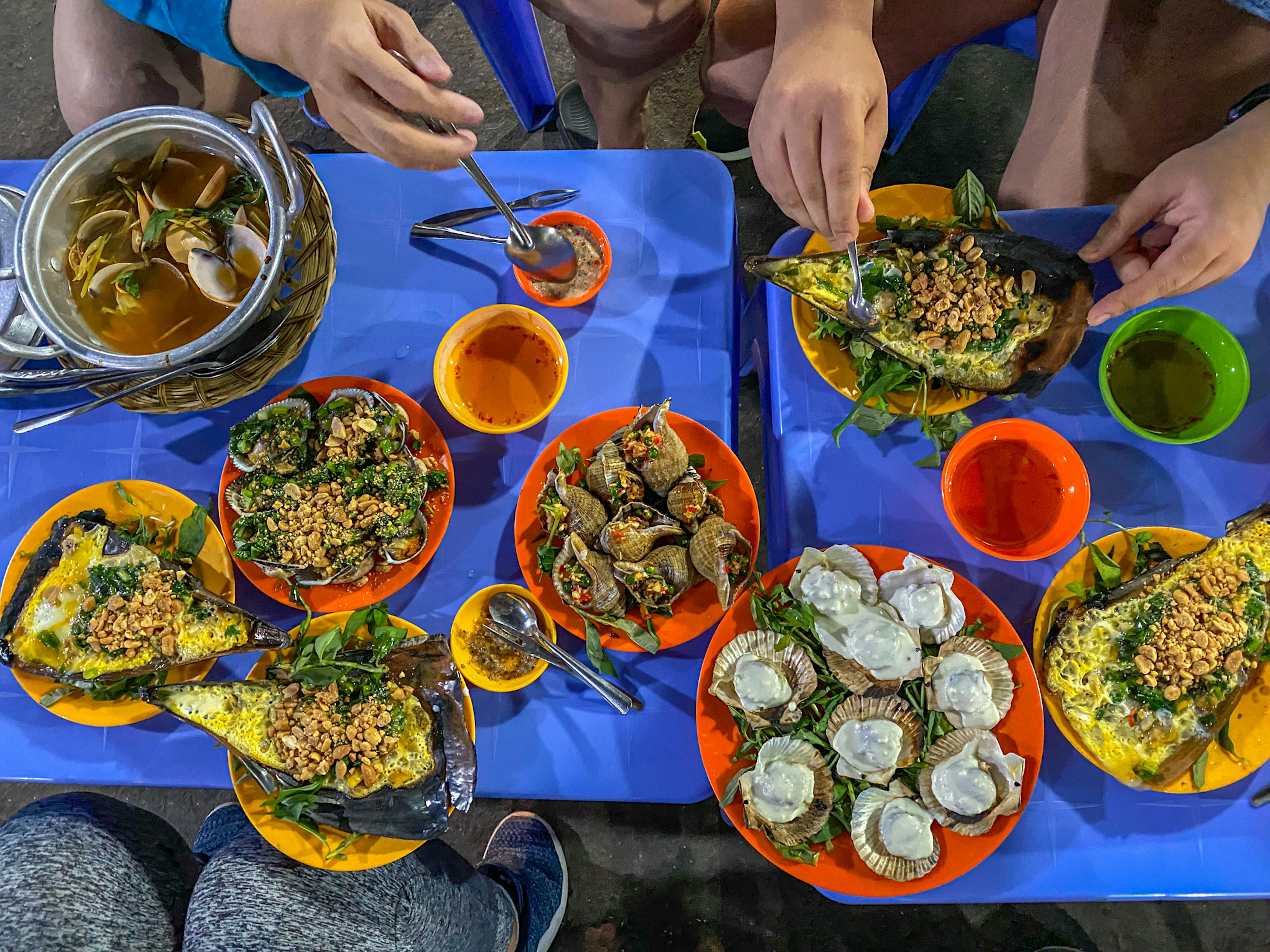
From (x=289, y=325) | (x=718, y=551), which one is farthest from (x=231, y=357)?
(x=718, y=551)

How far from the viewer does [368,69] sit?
1028 millimetres

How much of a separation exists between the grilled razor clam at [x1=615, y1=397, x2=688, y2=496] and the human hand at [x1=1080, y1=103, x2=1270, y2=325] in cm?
78

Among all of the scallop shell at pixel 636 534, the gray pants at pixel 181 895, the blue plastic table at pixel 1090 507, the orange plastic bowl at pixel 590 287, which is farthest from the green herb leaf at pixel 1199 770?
the gray pants at pixel 181 895

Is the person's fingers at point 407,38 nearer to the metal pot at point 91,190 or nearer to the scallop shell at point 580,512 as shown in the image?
the metal pot at point 91,190

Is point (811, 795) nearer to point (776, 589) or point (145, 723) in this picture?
point (776, 589)

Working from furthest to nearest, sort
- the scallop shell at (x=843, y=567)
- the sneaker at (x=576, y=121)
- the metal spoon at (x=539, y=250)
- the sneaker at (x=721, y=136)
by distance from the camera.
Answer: the sneaker at (x=576, y=121) < the sneaker at (x=721, y=136) < the metal spoon at (x=539, y=250) < the scallop shell at (x=843, y=567)

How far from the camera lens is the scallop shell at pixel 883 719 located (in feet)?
3.97

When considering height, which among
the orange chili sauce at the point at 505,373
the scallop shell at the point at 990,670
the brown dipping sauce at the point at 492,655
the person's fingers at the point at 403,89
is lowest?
the brown dipping sauce at the point at 492,655

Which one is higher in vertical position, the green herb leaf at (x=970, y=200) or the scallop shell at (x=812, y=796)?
the green herb leaf at (x=970, y=200)

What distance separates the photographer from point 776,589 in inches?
49.0

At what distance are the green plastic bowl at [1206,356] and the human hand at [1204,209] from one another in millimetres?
57

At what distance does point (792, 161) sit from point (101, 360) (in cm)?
113

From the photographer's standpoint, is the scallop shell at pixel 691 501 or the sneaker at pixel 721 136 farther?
the sneaker at pixel 721 136

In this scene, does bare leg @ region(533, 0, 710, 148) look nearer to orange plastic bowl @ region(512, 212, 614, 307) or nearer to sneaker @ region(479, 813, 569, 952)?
orange plastic bowl @ region(512, 212, 614, 307)
